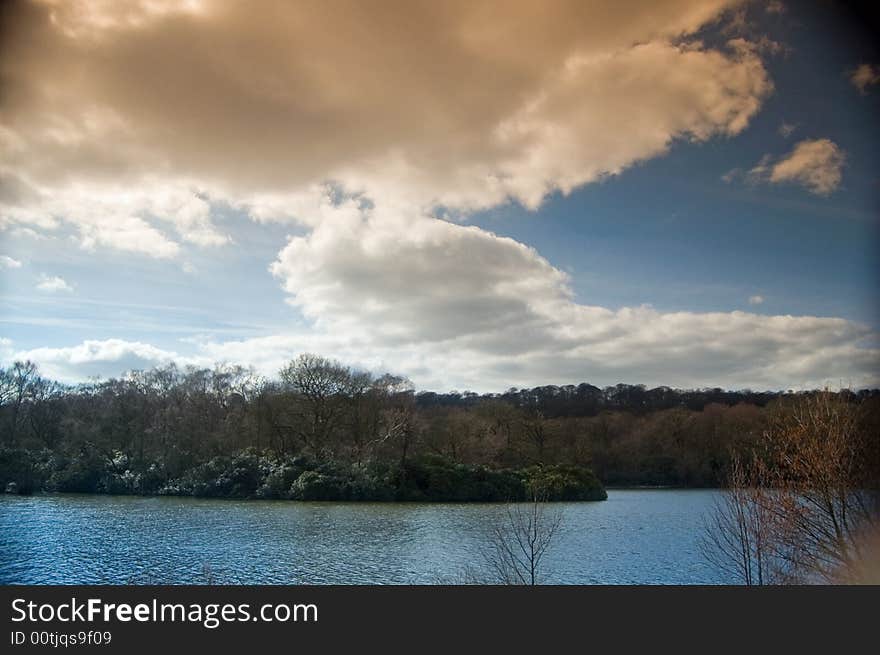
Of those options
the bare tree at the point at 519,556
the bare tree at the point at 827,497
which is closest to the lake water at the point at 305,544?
the bare tree at the point at 519,556

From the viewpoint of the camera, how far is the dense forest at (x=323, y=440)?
3381 cm

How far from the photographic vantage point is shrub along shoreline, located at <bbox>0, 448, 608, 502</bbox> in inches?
1288

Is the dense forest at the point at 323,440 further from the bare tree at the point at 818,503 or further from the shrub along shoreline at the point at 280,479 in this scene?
the bare tree at the point at 818,503

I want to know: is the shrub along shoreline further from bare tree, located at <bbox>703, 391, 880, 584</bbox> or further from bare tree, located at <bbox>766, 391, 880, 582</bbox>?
bare tree, located at <bbox>766, 391, 880, 582</bbox>

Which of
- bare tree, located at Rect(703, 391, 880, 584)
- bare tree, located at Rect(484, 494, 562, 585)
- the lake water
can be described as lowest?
the lake water

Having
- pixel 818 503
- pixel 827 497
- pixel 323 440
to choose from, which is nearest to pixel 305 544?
pixel 818 503

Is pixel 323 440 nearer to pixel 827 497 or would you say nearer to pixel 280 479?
pixel 280 479

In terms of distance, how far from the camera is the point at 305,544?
18062mm

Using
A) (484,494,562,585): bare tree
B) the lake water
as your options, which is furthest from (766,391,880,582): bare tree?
(484,494,562,585): bare tree

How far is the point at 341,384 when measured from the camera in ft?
133

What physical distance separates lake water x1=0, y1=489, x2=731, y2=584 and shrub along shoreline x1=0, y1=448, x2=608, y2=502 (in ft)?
9.35

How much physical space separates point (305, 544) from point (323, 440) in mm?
21205

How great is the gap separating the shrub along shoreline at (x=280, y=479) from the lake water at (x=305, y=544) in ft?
9.35
